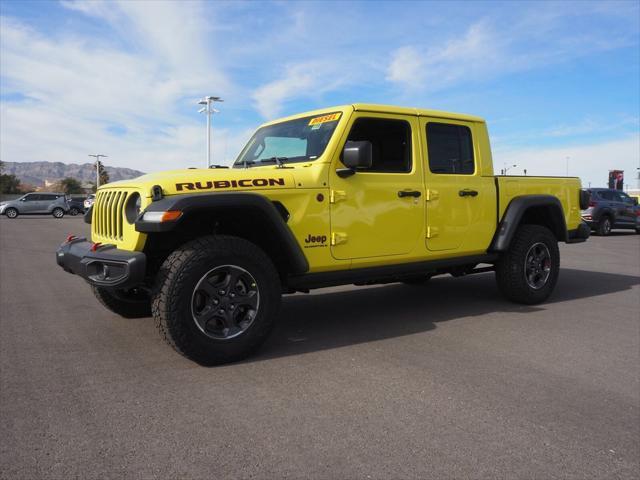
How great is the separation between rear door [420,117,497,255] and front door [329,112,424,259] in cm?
18

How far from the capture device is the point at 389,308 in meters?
5.69

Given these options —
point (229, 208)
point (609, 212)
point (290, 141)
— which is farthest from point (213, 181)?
point (609, 212)

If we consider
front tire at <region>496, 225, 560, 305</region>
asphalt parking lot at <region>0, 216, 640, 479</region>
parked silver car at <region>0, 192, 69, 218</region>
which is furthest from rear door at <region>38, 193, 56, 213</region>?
front tire at <region>496, 225, 560, 305</region>

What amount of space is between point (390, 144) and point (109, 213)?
259 cm

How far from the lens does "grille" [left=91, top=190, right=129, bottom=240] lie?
3932mm

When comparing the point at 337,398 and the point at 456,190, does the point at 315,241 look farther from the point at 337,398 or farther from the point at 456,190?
the point at 456,190

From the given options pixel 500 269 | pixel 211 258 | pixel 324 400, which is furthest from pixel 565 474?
pixel 500 269

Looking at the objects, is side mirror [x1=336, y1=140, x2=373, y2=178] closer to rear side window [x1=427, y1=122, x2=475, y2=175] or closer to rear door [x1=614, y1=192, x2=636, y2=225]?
rear side window [x1=427, y1=122, x2=475, y2=175]

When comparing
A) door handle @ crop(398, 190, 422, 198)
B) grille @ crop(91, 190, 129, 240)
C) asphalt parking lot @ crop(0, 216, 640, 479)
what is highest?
door handle @ crop(398, 190, 422, 198)

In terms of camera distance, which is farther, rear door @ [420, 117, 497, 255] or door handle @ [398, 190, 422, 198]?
rear door @ [420, 117, 497, 255]

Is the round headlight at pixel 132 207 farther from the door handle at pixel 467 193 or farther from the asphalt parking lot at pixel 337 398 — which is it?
the door handle at pixel 467 193

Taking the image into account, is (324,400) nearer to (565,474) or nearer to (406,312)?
(565,474)

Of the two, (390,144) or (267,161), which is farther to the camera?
(390,144)

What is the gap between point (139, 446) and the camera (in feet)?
8.32
